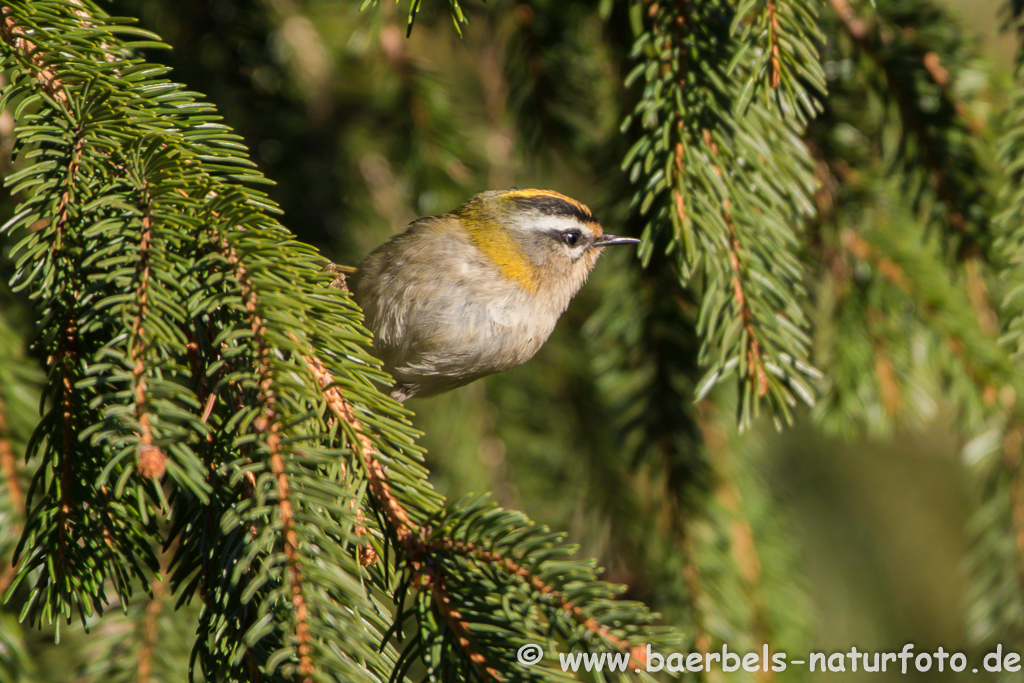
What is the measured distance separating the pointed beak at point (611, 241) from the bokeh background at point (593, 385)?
A: 0.09 feet

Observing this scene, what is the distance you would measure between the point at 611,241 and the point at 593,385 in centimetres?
52

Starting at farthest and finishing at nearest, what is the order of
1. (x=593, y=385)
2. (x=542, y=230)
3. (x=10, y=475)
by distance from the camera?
(x=593, y=385) → (x=542, y=230) → (x=10, y=475)

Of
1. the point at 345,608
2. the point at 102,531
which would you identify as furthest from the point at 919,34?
the point at 102,531

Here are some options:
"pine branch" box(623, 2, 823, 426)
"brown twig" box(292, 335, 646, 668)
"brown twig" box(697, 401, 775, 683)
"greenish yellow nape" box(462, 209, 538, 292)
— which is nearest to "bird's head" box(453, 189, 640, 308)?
"greenish yellow nape" box(462, 209, 538, 292)

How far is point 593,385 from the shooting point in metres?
2.11

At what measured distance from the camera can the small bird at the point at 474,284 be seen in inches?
61.4

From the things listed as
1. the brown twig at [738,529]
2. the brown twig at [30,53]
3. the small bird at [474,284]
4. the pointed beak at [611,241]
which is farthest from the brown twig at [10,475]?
the brown twig at [738,529]

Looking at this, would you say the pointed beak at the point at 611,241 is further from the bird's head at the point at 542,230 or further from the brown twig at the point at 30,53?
the brown twig at the point at 30,53

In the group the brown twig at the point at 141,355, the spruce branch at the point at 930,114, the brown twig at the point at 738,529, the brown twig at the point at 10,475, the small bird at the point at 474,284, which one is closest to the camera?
the brown twig at the point at 141,355

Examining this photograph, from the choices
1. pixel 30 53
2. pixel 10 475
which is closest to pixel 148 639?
pixel 10 475

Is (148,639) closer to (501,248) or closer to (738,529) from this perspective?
(501,248)

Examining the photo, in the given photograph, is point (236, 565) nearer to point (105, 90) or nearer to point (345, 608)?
point (345, 608)
